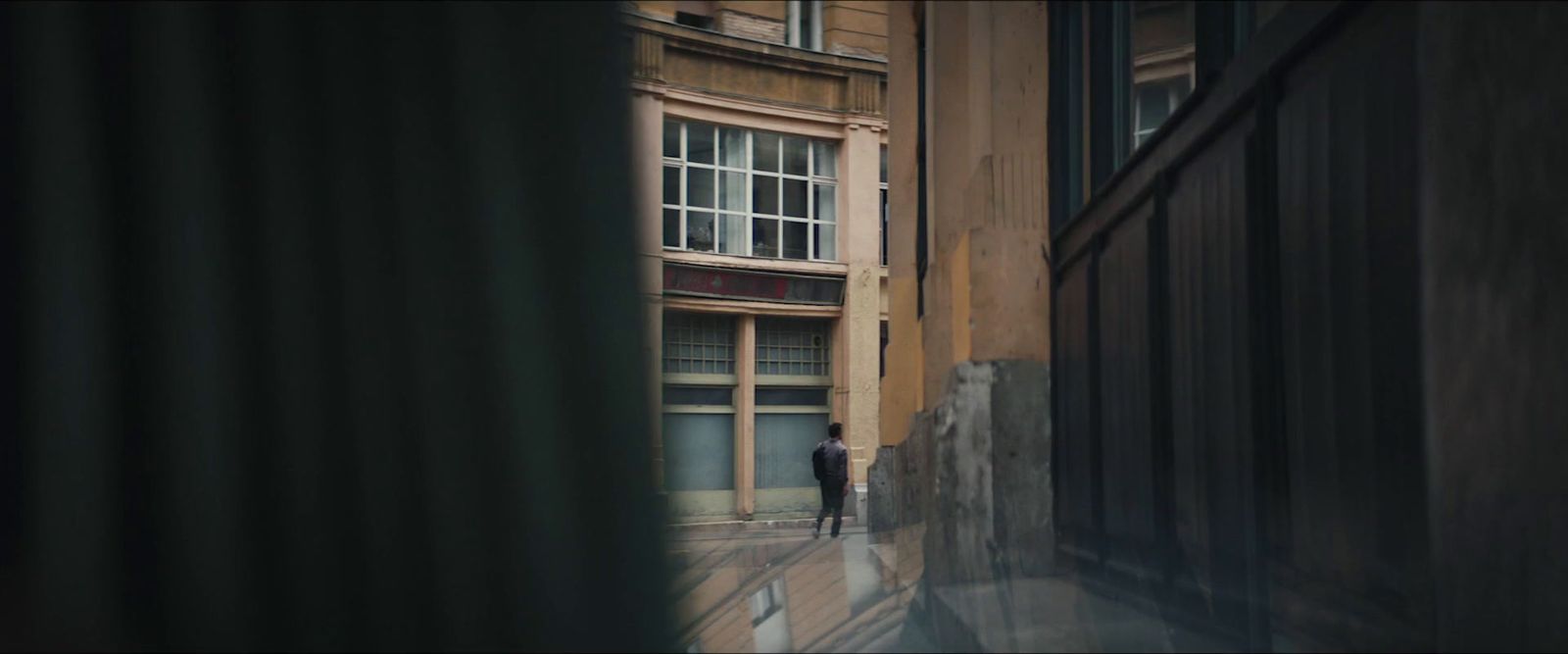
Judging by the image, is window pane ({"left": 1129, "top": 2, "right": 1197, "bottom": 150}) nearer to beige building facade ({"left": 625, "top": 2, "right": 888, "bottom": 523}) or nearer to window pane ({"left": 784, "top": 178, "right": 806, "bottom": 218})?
beige building facade ({"left": 625, "top": 2, "right": 888, "bottom": 523})

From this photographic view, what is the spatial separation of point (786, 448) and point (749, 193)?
131 inches

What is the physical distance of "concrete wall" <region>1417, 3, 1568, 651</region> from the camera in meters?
1.90

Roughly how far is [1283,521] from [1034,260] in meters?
3.25

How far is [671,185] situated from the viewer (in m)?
15.6

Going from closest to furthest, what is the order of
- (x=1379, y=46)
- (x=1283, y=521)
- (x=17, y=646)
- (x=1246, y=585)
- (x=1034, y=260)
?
(x=17, y=646) < (x=1379, y=46) < (x=1283, y=521) < (x=1246, y=585) < (x=1034, y=260)

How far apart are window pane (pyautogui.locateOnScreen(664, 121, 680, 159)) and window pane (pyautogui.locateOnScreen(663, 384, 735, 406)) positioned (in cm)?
297

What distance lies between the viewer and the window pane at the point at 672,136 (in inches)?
618

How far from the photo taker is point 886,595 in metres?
5.93

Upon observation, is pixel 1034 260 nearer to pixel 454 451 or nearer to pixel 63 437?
pixel 454 451

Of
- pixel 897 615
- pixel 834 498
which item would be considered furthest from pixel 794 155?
pixel 897 615

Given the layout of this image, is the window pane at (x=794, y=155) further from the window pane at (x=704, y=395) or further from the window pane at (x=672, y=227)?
the window pane at (x=704, y=395)

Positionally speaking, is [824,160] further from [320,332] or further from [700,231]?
[320,332]

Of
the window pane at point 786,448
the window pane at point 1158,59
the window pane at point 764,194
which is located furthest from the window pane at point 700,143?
the window pane at point 1158,59

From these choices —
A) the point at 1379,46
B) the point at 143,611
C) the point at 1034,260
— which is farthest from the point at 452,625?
the point at 1034,260
